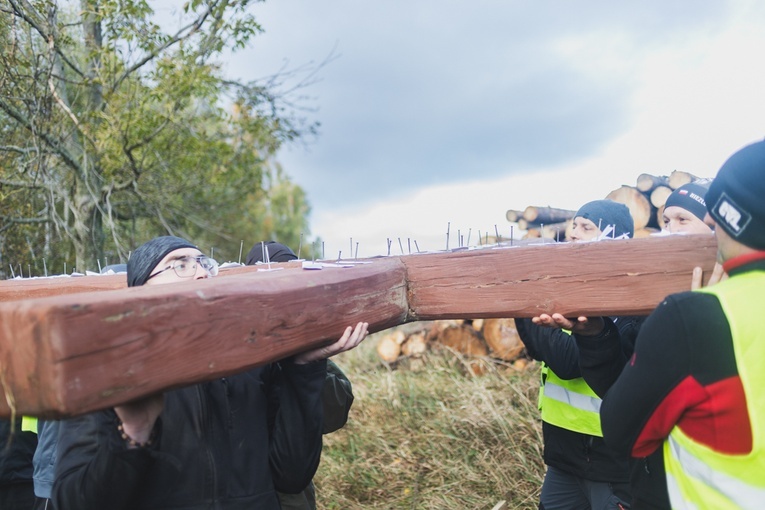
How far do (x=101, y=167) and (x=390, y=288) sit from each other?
19.0 ft

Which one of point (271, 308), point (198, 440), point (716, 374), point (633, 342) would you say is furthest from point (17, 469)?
point (716, 374)

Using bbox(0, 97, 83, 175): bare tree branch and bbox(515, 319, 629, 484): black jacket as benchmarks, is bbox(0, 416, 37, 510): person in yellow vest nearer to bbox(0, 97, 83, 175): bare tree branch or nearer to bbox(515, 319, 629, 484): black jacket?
bbox(515, 319, 629, 484): black jacket

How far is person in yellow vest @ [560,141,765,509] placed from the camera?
1289mm

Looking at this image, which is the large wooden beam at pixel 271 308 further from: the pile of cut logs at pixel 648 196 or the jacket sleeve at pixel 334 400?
the pile of cut logs at pixel 648 196

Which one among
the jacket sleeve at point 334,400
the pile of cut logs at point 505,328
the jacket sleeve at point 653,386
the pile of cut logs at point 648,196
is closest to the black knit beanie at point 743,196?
the jacket sleeve at point 653,386

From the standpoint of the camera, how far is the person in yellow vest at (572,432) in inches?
103

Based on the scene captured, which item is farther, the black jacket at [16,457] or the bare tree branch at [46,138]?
the bare tree branch at [46,138]

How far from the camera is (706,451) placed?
135 centimetres

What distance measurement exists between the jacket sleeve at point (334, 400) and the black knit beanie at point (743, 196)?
1723 mm

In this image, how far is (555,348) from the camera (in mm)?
2641

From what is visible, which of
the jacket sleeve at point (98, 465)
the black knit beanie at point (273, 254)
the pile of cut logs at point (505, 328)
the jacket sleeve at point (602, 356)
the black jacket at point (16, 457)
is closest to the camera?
the jacket sleeve at point (98, 465)

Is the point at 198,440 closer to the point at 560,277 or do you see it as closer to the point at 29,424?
the point at 560,277

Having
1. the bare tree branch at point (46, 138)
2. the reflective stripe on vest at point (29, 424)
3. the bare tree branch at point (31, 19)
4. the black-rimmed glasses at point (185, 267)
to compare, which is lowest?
the reflective stripe on vest at point (29, 424)

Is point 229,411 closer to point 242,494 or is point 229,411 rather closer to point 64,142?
point 242,494
